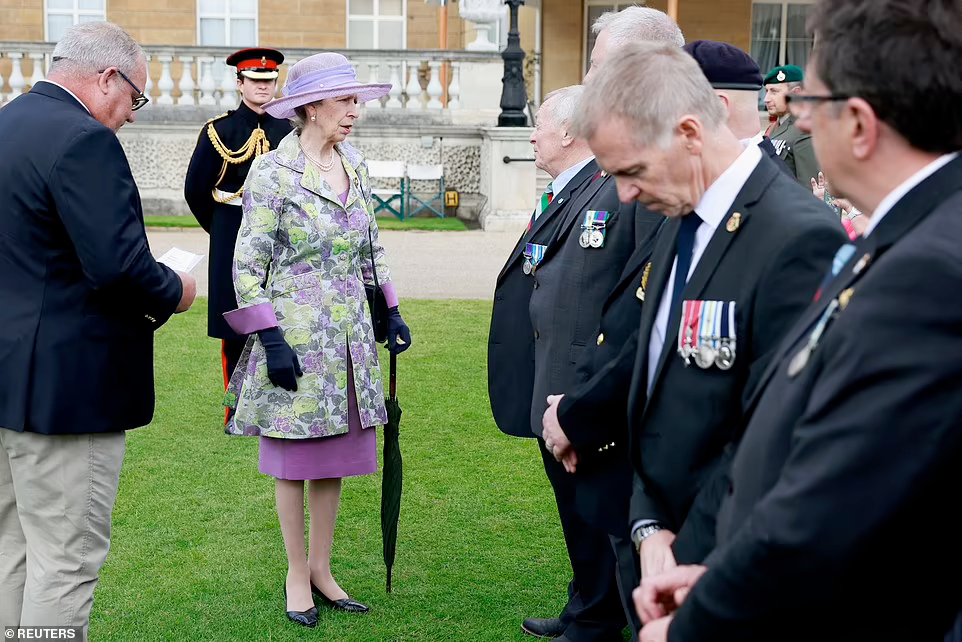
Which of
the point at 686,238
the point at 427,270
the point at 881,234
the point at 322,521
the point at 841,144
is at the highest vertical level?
the point at 841,144

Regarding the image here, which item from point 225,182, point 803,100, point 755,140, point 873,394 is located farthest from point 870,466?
point 225,182

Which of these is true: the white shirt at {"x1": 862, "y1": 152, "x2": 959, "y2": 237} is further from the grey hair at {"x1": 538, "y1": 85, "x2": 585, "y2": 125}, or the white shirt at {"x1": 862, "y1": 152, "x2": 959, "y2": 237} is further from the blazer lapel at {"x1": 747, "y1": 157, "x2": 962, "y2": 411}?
the grey hair at {"x1": 538, "y1": 85, "x2": 585, "y2": 125}

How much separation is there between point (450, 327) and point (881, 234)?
838 centimetres

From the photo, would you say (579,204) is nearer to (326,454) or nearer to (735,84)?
(735,84)

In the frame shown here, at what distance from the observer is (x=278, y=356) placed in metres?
4.25

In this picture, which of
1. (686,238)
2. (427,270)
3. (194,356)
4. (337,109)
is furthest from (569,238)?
(427,270)

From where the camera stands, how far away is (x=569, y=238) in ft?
12.9

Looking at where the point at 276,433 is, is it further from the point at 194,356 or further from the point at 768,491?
the point at 194,356

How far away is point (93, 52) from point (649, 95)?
6.39 feet

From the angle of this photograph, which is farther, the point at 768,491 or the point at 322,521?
the point at 322,521

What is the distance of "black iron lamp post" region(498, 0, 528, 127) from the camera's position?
16344 mm

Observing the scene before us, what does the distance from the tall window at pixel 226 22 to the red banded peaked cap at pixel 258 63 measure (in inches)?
646

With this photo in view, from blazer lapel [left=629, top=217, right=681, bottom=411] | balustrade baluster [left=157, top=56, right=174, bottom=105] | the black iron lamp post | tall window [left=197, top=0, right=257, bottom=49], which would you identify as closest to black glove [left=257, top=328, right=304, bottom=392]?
blazer lapel [left=629, top=217, right=681, bottom=411]

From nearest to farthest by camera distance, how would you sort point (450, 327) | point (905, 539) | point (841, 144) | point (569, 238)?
point (905, 539), point (841, 144), point (569, 238), point (450, 327)
